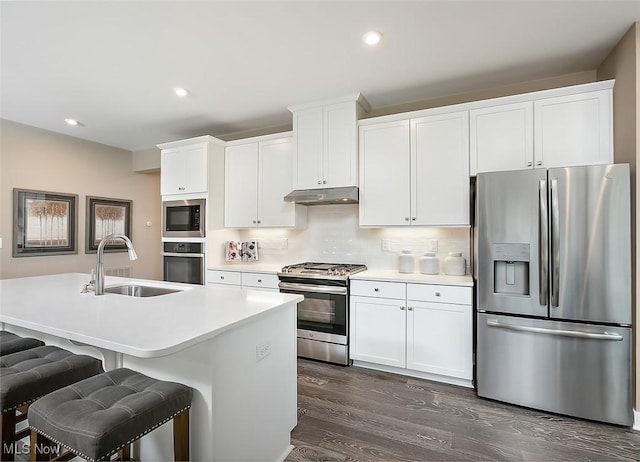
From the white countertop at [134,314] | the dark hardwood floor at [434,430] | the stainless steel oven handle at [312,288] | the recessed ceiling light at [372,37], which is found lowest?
the dark hardwood floor at [434,430]

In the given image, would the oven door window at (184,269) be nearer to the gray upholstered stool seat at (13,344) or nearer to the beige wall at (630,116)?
the gray upholstered stool seat at (13,344)

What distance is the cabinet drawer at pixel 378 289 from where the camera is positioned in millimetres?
2860

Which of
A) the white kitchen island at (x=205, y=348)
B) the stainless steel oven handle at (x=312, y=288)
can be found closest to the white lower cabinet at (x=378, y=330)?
the stainless steel oven handle at (x=312, y=288)

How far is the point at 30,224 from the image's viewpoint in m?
4.02

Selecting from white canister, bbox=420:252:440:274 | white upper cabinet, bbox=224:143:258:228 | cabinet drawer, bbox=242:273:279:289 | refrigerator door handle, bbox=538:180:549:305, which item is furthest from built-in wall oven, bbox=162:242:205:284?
refrigerator door handle, bbox=538:180:549:305

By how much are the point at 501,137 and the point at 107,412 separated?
125 inches

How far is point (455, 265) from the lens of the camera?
3020 millimetres

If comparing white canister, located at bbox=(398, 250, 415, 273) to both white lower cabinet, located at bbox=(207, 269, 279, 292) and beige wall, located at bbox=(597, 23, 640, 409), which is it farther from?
beige wall, located at bbox=(597, 23, 640, 409)

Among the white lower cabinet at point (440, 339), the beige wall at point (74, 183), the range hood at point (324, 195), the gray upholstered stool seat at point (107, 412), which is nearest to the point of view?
the gray upholstered stool seat at point (107, 412)

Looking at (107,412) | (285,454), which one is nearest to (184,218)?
(285,454)

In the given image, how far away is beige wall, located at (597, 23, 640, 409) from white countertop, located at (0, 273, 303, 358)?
2265mm

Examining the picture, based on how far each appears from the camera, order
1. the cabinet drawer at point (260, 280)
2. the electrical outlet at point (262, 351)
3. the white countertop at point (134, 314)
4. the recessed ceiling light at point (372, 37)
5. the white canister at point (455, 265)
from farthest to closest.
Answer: the cabinet drawer at point (260, 280) < the white canister at point (455, 265) < the recessed ceiling light at point (372, 37) < the electrical outlet at point (262, 351) < the white countertop at point (134, 314)

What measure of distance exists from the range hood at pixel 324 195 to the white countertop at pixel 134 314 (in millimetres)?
1498

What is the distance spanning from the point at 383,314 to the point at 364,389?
2.16 ft
